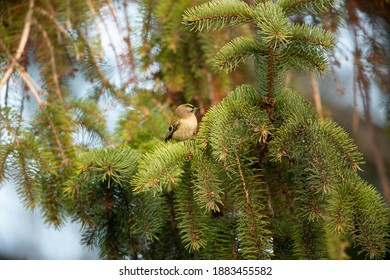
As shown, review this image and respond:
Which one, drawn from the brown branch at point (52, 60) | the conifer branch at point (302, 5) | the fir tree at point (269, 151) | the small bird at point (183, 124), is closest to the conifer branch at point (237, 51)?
the fir tree at point (269, 151)

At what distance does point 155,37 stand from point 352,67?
896 millimetres

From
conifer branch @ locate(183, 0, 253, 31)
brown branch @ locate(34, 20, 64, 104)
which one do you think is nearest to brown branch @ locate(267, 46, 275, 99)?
conifer branch @ locate(183, 0, 253, 31)

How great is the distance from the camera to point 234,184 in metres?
1.53

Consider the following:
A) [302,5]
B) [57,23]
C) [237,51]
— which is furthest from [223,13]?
[57,23]

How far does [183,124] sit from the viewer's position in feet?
7.02

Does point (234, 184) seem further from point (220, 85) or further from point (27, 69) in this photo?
point (27, 69)

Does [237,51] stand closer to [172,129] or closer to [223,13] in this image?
[223,13]

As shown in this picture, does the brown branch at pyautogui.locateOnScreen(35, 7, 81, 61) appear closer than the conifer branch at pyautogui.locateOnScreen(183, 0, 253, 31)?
No

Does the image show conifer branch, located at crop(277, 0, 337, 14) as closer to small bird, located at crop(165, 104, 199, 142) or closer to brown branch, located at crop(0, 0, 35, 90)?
small bird, located at crop(165, 104, 199, 142)

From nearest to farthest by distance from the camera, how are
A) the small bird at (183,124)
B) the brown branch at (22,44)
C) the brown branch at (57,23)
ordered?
the small bird at (183,124) → the brown branch at (22,44) → the brown branch at (57,23)

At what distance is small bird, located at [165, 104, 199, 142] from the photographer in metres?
2.12

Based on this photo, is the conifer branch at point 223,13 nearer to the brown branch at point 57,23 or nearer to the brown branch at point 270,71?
the brown branch at point 270,71

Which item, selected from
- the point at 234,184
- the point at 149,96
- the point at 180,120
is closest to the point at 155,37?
the point at 149,96

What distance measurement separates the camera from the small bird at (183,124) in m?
2.12
